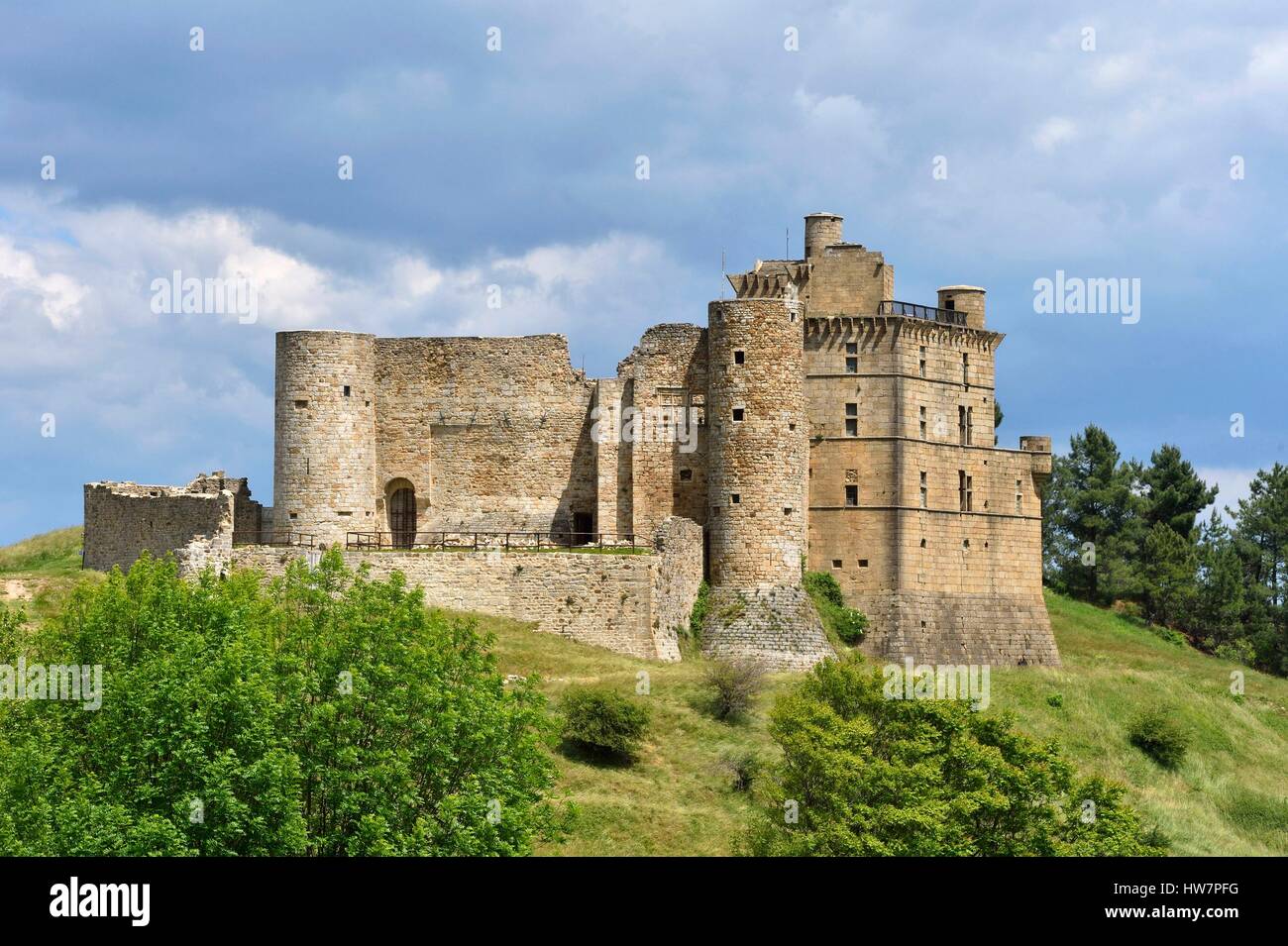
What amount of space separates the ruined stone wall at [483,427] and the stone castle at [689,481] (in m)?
0.07

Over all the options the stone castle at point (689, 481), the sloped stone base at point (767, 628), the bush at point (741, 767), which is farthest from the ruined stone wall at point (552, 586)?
the bush at point (741, 767)

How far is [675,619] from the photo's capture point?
171 feet

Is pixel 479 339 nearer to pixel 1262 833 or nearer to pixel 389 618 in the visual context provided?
pixel 389 618

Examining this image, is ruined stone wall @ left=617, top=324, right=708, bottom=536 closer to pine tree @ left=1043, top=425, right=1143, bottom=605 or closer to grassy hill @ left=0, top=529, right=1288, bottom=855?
grassy hill @ left=0, top=529, right=1288, bottom=855

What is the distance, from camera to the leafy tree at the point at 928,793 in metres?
35.1

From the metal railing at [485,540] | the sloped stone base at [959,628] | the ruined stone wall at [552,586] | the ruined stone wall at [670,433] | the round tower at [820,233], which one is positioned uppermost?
the round tower at [820,233]

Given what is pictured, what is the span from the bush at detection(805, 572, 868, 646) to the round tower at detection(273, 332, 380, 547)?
14.1 metres

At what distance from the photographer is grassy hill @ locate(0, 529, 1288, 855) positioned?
40.5 m

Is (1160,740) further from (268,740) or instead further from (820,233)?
(268,740)

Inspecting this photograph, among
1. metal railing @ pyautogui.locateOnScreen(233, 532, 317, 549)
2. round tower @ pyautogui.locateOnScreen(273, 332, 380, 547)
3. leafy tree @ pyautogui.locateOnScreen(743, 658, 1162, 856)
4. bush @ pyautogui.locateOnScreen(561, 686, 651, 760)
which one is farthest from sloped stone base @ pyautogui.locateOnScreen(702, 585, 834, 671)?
leafy tree @ pyautogui.locateOnScreen(743, 658, 1162, 856)

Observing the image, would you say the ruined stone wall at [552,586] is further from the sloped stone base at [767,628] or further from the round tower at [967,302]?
the round tower at [967,302]

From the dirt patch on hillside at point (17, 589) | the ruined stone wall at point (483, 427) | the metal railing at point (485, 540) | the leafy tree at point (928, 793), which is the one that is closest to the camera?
the leafy tree at point (928, 793)
